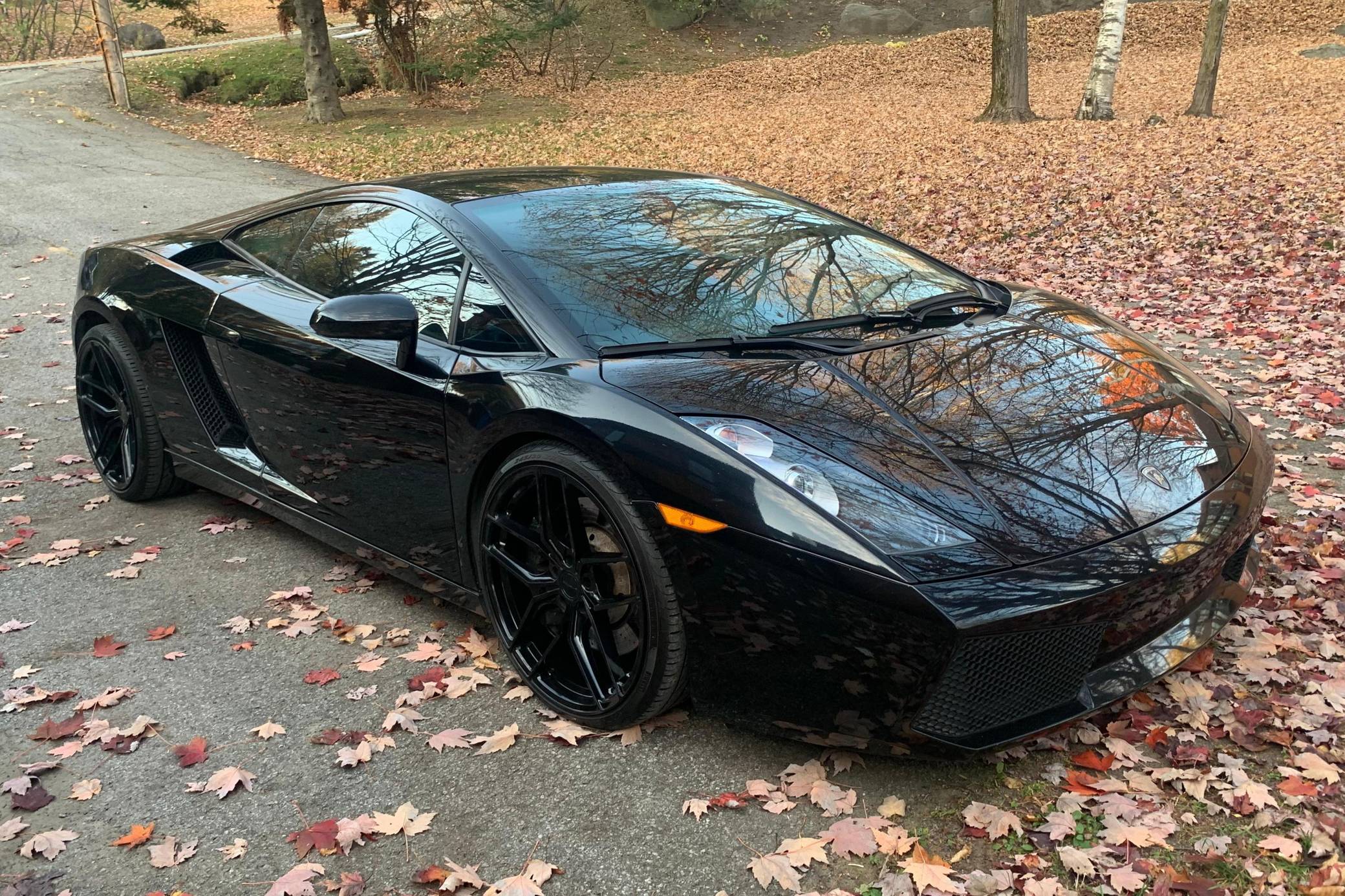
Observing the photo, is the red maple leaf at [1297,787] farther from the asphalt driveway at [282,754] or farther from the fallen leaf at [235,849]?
the fallen leaf at [235,849]

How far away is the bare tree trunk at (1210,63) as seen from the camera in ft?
46.3

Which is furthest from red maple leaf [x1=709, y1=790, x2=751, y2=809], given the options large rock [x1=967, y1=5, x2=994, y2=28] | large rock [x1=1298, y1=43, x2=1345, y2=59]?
large rock [x1=967, y1=5, x2=994, y2=28]

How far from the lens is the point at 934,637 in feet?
8.11

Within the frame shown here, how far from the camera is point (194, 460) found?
15.2ft

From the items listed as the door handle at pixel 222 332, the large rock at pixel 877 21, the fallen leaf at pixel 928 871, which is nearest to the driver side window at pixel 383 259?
the door handle at pixel 222 332

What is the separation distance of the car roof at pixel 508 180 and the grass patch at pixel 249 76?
66.3 ft

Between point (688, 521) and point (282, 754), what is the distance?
1.40 metres

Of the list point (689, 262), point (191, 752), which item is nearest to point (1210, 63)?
point (689, 262)

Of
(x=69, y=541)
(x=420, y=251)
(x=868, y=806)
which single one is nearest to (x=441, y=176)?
(x=420, y=251)

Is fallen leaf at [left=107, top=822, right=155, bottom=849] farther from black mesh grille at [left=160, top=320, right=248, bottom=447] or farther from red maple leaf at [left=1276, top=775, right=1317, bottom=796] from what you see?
red maple leaf at [left=1276, top=775, right=1317, bottom=796]

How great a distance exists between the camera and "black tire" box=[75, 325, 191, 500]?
4.77 m

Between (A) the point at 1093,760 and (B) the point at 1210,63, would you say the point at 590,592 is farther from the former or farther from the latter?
(B) the point at 1210,63

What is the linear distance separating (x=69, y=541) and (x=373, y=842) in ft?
8.81

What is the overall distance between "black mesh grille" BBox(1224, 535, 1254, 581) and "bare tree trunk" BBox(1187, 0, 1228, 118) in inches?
524
